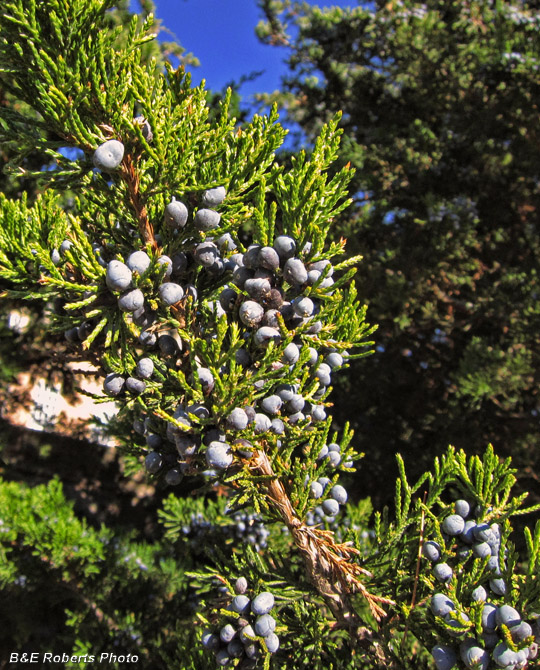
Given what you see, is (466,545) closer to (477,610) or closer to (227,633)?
(477,610)

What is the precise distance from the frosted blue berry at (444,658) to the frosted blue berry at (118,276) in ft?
3.25

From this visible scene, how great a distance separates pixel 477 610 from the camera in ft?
3.09

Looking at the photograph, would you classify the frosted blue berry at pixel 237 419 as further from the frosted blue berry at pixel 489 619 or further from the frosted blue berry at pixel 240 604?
the frosted blue berry at pixel 489 619

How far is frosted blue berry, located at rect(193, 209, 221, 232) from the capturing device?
93 cm

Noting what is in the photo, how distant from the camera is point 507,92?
3.18 m

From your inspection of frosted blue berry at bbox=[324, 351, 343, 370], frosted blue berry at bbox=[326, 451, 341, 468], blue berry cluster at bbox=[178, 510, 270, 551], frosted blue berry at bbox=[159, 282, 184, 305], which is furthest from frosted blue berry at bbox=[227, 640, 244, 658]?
blue berry cluster at bbox=[178, 510, 270, 551]

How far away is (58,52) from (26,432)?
342 centimetres

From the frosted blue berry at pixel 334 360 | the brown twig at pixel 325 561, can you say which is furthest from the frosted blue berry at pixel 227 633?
the frosted blue berry at pixel 334 360

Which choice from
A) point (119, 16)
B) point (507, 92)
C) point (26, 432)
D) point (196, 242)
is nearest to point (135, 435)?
point (196, 242)

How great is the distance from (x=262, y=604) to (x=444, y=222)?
275 cm

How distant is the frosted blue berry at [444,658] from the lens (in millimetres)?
962

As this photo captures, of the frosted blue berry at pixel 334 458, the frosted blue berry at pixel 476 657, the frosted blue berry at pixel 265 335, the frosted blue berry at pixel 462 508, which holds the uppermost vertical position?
the frosted blue berry at pixel 265 335

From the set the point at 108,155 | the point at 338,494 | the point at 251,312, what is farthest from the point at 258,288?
the point at 338,494

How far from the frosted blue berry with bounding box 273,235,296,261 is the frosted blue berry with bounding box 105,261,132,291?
0.30 meters
